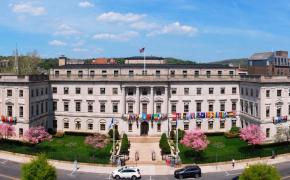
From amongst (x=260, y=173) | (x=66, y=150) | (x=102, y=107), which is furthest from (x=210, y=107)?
(x=260, y=173)

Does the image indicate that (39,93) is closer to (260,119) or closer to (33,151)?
(33,151)

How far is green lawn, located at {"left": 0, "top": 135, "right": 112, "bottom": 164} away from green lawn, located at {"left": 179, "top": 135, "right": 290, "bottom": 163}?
13.4 metres

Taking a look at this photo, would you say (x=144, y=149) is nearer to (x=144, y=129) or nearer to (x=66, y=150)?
(x=144, y=129)

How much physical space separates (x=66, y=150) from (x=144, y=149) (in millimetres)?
13776

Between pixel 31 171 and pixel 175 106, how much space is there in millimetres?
43068

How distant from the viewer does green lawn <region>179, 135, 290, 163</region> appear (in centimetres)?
5303

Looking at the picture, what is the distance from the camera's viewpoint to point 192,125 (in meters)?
73.6

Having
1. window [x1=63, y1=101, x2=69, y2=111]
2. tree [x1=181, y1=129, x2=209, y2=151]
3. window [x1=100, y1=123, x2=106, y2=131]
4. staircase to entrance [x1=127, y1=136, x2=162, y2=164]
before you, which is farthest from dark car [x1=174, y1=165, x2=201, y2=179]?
window [x1=63, y1=101, x2=69, y2=111]

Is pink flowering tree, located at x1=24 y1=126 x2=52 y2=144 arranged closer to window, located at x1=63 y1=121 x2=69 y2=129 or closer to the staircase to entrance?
window, located at x1=63 y1=121 x2=69 y2=129

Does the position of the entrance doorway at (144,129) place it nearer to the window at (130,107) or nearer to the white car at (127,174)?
the window at (130,107)

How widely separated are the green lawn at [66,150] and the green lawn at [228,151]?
1338 centimetres

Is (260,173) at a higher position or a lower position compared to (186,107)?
lower

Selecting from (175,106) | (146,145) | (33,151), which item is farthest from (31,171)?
(175,106)

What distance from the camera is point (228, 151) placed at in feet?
192
